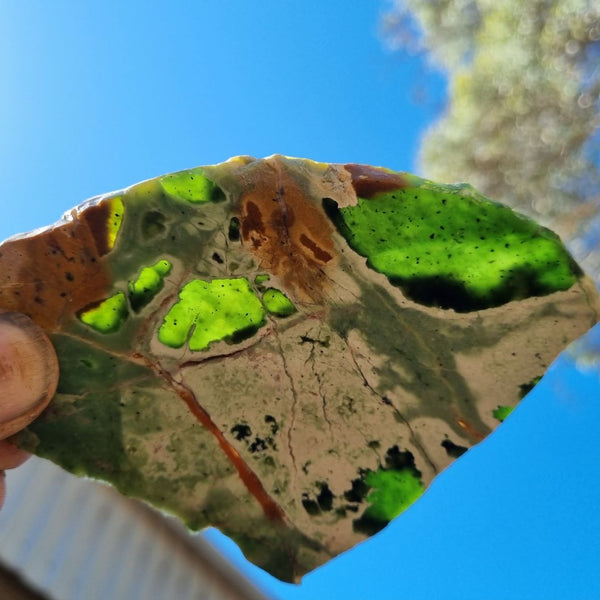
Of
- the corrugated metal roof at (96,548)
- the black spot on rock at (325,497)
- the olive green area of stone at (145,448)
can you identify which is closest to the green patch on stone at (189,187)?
the olive green area of stone at (145,448)

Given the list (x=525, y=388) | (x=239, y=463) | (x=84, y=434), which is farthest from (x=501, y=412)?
(x=84, y=434)

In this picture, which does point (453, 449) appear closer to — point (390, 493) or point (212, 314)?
point (390, 493)

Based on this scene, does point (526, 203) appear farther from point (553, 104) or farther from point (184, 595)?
point (184, 595)

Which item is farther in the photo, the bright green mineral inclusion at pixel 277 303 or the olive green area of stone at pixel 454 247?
the bright green mineral inclusion at pixel 277 303

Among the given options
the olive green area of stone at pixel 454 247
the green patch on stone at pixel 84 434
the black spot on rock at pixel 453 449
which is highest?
the olive green area of stone at pixel 454 247

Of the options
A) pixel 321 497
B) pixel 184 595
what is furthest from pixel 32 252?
pixel 184 595

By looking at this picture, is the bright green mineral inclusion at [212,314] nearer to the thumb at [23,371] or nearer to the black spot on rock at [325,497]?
the thumb at [23,371]
